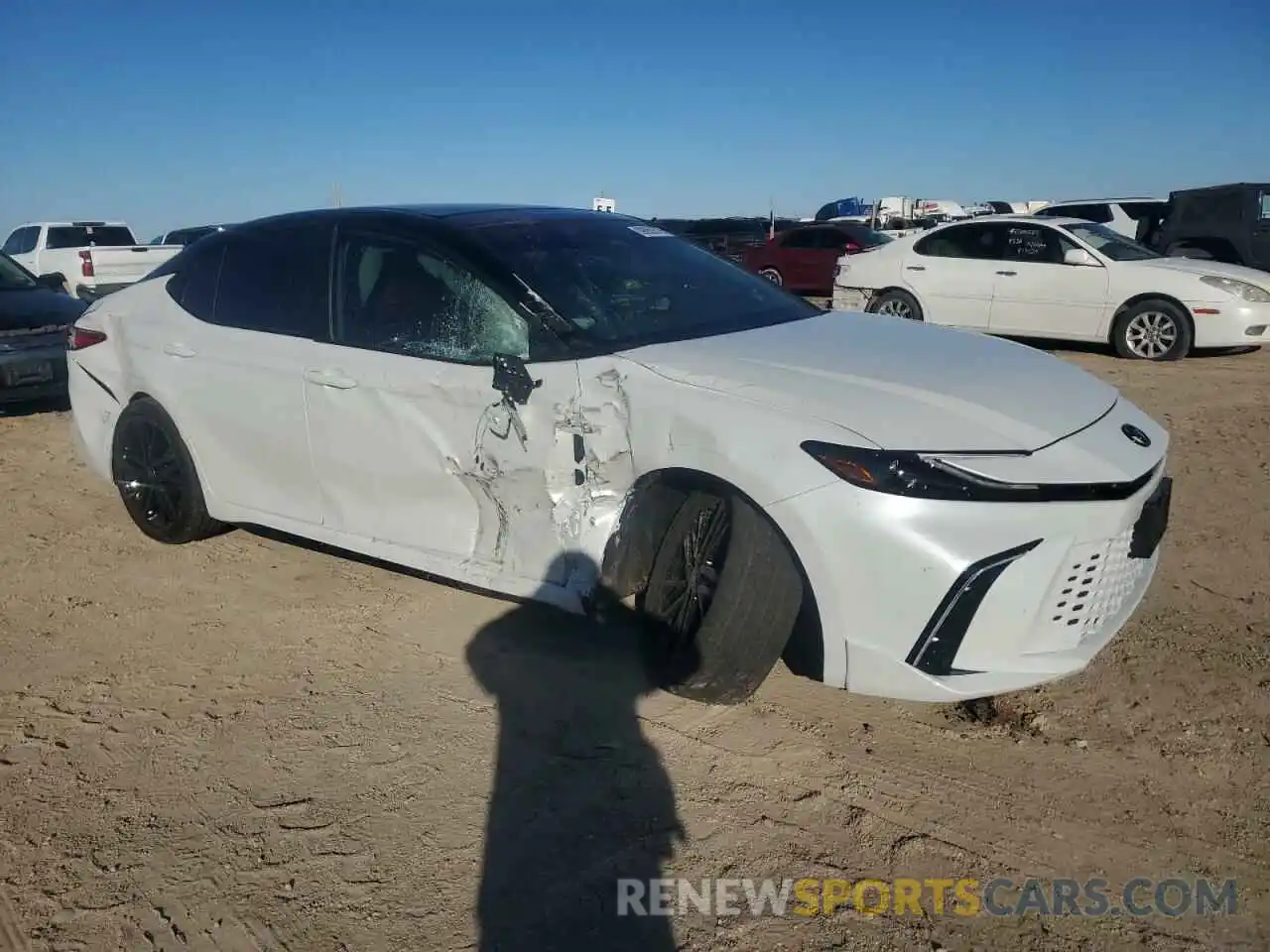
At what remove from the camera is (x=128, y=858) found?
2.67 m

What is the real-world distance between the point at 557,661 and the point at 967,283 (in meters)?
8.62

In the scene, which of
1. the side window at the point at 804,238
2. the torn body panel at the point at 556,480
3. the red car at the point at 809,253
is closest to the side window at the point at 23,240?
the red car at the point at 809,253

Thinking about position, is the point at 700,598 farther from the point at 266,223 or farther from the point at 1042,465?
the point at 266,223

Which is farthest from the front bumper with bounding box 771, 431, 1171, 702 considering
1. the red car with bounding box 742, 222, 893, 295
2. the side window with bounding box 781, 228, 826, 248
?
the side window with bounding box 781, 228, 826, 248

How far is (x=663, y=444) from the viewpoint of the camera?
10.1 ft

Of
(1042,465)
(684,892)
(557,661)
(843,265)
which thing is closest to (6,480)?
(557,661)

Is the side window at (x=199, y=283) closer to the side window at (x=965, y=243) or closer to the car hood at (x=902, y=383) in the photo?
the car hood at (x=902, y=383)

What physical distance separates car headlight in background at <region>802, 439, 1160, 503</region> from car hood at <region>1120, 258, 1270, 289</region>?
27.4 ft

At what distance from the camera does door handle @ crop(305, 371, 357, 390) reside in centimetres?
380

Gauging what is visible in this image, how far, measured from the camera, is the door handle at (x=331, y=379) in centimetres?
380

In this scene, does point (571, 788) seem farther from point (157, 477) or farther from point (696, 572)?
point (157, 477)

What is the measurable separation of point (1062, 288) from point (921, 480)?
28.3ft

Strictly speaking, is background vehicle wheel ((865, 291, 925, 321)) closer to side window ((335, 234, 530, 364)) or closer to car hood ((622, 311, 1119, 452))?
car hood ((622, 311, 1119, 452))

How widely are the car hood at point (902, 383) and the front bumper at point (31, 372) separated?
21.7 feet
